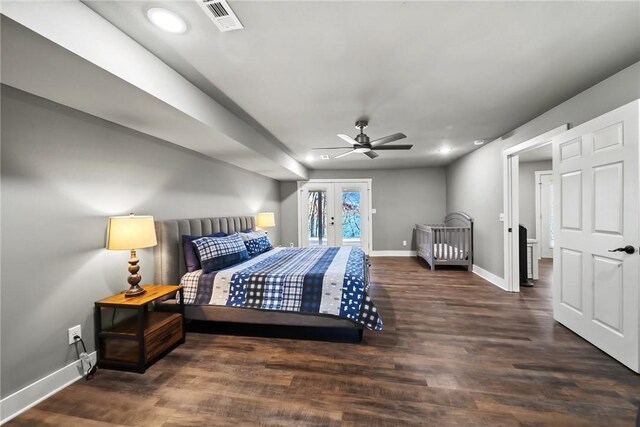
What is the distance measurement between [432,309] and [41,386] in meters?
3.58

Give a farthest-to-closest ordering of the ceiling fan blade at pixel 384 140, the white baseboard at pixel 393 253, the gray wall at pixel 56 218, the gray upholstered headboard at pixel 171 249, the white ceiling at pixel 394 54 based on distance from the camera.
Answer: the white baseboard at pixel 393 253 → the ceiling fan blade at pixel 384 140 → the gray upholstered headboard at pixel 171 249 → the gray wall at pixel 56 218 → the white ceiling at pixel 394 54

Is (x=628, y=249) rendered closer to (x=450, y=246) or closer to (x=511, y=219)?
(x=511, y=219)

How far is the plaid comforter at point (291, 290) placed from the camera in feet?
7.72

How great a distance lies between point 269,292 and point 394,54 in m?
2.30

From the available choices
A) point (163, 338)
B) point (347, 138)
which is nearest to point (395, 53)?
point (347, 138)

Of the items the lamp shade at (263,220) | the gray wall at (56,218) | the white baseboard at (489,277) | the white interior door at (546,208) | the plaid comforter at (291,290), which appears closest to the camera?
the gray wall at (56,218)

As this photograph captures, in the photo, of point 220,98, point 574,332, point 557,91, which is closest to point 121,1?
point 220,98

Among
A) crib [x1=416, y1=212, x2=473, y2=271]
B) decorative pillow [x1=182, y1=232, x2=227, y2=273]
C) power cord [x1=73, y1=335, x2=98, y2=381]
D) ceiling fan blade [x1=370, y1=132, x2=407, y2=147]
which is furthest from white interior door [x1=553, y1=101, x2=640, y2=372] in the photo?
power cord [x1=73, y1=335, x2=98, y2=381]

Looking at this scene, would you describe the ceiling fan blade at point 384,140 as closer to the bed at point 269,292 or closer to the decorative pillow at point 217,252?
the bed at point 269,292

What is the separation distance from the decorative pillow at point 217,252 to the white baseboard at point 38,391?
1.17 meters

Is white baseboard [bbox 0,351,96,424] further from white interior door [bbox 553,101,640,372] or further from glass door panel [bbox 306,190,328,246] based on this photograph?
glass door panel [bbox 306,190,328,246]

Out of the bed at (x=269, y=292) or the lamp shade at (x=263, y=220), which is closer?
the bed at (x=269, y=292)

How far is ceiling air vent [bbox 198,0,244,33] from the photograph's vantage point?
1.31 meters

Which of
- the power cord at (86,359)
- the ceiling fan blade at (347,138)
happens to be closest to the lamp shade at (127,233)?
the power cord at (86,359)
